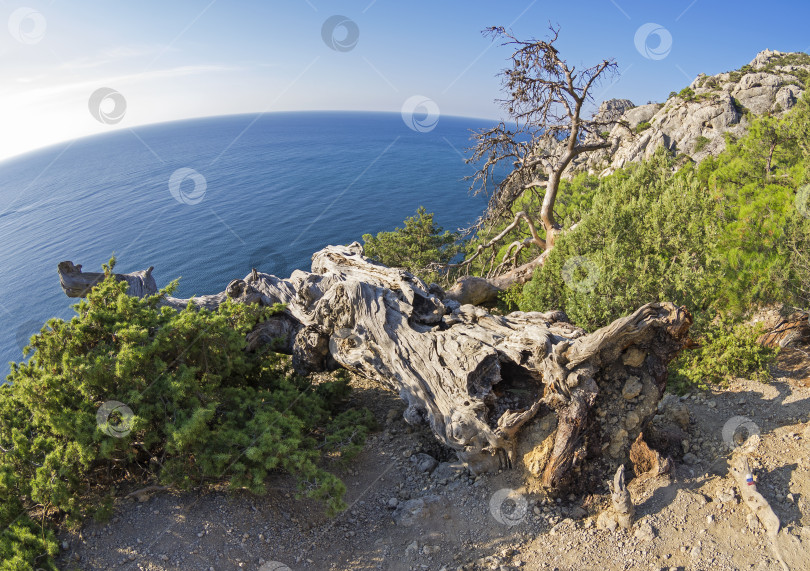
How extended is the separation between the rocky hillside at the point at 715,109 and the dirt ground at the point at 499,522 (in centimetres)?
4369

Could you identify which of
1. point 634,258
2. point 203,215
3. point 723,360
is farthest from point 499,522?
point 203,215

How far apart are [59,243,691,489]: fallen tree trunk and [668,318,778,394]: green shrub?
2788 millimetres

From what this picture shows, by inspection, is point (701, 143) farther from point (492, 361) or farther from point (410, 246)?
point (492, 361)

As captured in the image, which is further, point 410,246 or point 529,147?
point 410,246

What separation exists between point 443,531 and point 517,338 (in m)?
4.29

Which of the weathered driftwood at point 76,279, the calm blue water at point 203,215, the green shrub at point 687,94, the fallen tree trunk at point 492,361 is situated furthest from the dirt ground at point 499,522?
the green shrub at point 687,94

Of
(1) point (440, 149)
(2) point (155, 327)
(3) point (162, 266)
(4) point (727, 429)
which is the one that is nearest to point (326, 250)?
(2) point (155, 327)

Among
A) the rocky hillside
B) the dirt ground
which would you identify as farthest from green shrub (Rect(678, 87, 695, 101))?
the dirt ground

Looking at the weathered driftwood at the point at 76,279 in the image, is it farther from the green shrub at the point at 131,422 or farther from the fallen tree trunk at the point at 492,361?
the green shrub at the point at 131,422

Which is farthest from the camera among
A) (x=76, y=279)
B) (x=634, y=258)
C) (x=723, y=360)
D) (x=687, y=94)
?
(x=687, y=94)

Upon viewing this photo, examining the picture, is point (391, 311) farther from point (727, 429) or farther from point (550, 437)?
point (727, 429)

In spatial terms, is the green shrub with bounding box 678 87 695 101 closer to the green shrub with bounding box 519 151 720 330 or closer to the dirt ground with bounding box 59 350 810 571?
the green shrub with bounding box 519 151 720 330

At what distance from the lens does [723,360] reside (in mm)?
10617

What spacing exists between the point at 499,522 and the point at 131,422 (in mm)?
7550
